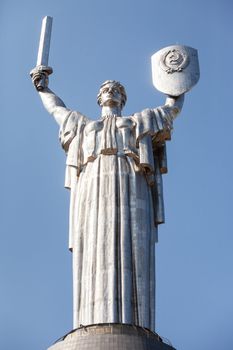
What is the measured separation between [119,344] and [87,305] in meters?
1.38

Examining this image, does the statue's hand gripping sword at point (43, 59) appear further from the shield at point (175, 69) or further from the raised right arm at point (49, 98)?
the shield at point (175, 69)

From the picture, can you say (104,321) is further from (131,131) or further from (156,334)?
(131,131)

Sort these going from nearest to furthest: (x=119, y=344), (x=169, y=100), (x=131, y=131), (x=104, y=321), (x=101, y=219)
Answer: (x=119, y=344) < (x=104, y=321) < (x=101, y=219) < (x=131, y=131) < (x=169, y=100)

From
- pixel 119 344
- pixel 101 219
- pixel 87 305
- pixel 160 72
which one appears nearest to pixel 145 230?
pixel 101 219

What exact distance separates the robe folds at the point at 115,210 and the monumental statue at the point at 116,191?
0.05 feet

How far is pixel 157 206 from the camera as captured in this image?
1386cm

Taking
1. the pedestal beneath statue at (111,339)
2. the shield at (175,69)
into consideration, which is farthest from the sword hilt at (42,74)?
the pedestal beneath statue at (111,339)

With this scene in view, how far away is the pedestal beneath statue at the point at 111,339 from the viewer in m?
11.1

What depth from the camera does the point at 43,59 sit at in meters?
15.5

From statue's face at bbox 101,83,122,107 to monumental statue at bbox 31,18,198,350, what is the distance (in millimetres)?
18

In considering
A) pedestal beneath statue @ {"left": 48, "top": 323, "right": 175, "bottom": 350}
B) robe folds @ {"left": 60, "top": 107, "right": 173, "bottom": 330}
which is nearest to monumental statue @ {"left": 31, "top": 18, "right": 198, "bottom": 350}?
robe folds @ {"left": 60, "top": 107, "right": 173, "bottom": 330}

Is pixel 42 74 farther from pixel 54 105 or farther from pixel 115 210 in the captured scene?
pixel 115 210

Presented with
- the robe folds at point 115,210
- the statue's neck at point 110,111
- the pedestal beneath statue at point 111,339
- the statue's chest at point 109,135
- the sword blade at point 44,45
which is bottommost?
the pedestal beneath statue at point 111,339

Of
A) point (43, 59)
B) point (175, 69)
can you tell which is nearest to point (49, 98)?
point (43, 59)
